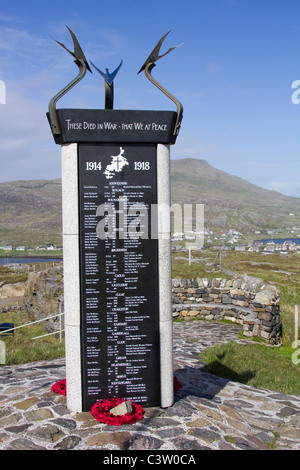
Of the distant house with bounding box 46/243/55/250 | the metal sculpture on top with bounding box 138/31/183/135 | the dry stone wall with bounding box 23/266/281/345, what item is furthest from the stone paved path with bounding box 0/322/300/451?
the distant house with bounding box 46/243/55/250

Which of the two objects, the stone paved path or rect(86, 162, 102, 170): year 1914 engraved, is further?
rect(86, 162, 102, 170): year 1914 engraved

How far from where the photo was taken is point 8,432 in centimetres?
517

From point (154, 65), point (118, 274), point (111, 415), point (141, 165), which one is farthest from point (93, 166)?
point (111, 415)

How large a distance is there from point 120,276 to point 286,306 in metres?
12.1

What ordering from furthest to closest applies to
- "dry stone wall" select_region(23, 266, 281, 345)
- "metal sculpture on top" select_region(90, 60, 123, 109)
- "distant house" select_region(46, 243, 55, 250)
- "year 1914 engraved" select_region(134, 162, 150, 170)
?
"distant house" select_region(46, 243, 55, 250), "dry stone wall" select_region(23, 266, 281, 345), "metal sculpture on top" select_region(90, 60, 123, 109), "year 1914 engraved" select_region(134, 162, 150, 170)

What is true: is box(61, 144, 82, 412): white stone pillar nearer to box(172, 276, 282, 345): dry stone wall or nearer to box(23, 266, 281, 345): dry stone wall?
box(23, 266, 281, 345): dry stone wall

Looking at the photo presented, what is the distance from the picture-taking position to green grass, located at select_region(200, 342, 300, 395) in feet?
27.2

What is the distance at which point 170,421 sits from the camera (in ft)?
18.2

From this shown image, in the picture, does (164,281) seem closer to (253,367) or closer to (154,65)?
(154,65)

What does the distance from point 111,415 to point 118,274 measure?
2012 millimetres

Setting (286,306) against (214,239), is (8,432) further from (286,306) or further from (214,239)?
(214,239)

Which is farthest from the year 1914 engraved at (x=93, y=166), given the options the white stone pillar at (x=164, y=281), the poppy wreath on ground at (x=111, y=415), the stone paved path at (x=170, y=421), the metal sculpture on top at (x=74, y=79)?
the stone paved path at (x=170, y=421)

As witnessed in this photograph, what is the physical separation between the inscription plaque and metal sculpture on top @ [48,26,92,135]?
495mm
